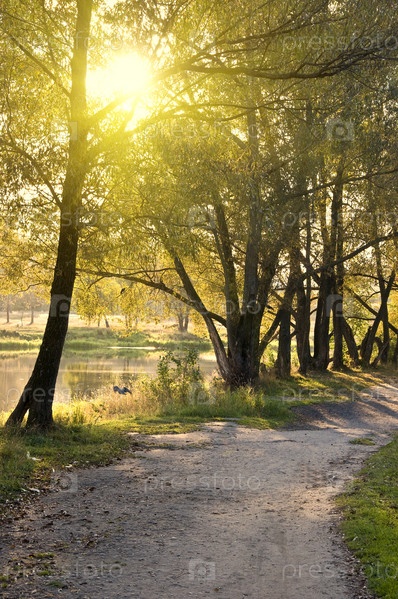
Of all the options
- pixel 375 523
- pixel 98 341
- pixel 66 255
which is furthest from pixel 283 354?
pixel 98 341

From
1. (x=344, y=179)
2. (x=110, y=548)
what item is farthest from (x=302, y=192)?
(x=110, y=548)

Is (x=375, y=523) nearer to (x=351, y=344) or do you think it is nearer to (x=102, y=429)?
(x=102, y=429)

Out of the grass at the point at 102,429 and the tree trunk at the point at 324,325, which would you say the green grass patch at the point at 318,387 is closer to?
the tree trunk at the point at 324,325

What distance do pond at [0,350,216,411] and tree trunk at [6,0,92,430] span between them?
11.1 meters

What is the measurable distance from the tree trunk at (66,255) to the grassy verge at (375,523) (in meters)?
5.94

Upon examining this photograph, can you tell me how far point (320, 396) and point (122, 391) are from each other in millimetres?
6936

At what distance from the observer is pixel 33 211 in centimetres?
1362

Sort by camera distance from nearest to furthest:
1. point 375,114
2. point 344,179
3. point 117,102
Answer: point 117,102 → point 375,114 → point 344,179

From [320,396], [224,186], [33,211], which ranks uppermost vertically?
[224,186]

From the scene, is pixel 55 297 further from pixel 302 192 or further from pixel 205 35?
pixel 302 192

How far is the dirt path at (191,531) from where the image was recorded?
6223 mm

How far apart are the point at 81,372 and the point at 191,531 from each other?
111 feet

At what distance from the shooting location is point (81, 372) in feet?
135

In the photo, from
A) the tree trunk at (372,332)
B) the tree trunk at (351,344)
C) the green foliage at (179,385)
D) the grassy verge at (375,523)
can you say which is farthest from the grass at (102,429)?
the tree trunk at (372,332)
